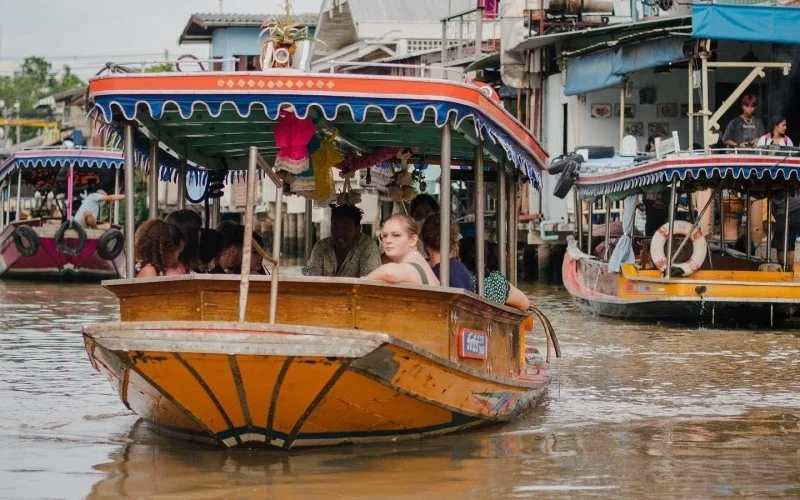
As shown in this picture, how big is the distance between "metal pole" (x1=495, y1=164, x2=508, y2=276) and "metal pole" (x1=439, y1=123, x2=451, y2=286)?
1.72 m

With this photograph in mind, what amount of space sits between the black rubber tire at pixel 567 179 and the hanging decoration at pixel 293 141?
37.6ft

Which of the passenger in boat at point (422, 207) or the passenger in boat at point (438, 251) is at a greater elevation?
the passenger in boat at point (422, 207)

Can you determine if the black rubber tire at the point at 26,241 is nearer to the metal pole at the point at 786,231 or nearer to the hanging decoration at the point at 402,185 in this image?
the metal pole at the point at 786,231

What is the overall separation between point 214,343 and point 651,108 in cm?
1843

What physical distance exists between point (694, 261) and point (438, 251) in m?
8.10

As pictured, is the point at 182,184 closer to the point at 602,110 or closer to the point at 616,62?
the point at 616,62

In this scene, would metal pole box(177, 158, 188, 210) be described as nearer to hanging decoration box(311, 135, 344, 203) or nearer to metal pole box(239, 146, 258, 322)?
hanging decoration box(311, 135, 344, 203)

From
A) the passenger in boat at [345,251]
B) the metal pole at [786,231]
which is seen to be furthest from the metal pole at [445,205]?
the metal pole at [786,231]

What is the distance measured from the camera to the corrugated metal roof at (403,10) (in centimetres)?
3541

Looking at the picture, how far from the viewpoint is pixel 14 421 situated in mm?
9258

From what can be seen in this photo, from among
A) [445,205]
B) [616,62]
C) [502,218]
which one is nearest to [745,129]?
[616,62]

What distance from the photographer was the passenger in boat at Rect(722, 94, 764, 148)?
1845 centimetres

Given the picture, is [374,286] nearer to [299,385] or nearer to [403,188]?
[299,385]

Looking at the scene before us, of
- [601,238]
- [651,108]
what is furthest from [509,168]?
[651,108]
